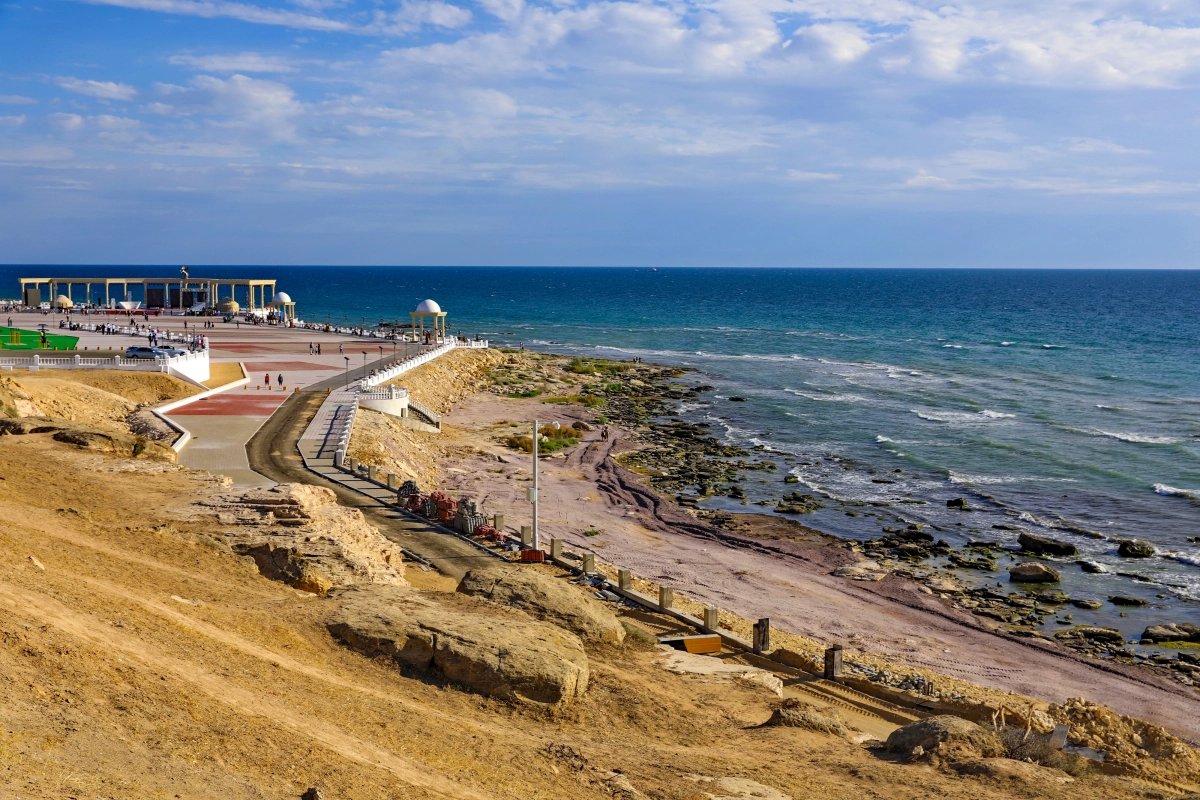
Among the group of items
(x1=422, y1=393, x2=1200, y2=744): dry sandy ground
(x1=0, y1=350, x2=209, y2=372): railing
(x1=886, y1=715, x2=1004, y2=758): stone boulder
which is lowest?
(x1=422, y1=393, x2=1200, y2=744): dry sandy ground

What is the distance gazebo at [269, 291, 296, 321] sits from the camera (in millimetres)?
90000

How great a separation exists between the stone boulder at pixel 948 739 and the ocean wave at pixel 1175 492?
31.2m

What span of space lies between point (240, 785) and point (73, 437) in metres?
22.0

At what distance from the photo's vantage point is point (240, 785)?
10438 mm

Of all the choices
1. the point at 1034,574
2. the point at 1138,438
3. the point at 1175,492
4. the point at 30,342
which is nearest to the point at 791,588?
the point at 1034,574

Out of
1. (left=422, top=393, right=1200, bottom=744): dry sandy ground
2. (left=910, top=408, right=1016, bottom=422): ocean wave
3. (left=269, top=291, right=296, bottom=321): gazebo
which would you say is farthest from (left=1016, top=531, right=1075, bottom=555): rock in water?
(left=269, top=291, right=296, bottom=321): gazebo

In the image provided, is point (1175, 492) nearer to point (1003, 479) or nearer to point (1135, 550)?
point (1003, 479)

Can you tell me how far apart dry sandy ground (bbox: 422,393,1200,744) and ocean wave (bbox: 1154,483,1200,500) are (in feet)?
54.1

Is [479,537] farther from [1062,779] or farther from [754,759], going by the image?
[1062,779]

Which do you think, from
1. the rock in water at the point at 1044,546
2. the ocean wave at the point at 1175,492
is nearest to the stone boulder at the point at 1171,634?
the rock in water at the point at 1044,546

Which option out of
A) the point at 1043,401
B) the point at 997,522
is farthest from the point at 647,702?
the point at 1043,401

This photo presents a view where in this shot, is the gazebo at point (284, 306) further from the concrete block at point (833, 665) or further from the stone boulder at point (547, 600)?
the concrete block at point (833, 665)

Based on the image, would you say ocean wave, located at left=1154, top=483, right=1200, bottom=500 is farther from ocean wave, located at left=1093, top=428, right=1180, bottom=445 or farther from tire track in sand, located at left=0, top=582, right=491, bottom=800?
tire track in sand, located at left=0, top=582, right=491, bottom=800

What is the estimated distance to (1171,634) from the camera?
88.1 ft
